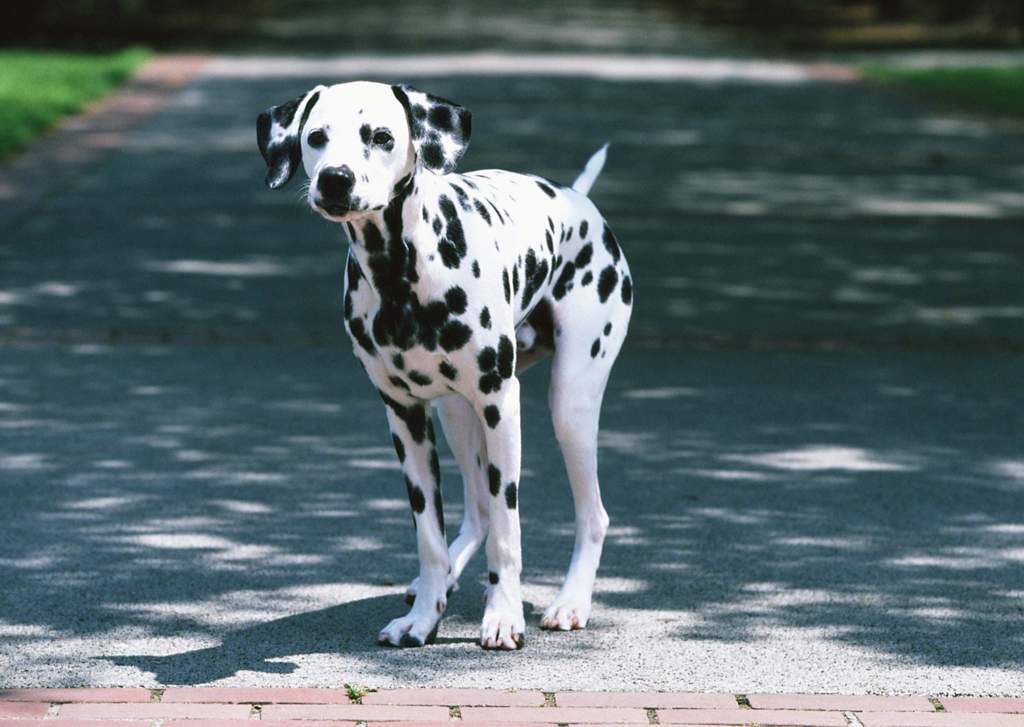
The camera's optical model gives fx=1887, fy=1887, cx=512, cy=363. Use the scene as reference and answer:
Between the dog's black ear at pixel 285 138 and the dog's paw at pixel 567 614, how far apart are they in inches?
62.0

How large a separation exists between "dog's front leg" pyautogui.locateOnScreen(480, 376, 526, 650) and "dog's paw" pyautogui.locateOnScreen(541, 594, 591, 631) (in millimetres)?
137

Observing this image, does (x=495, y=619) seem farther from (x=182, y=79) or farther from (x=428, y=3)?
(x=428, y=3)

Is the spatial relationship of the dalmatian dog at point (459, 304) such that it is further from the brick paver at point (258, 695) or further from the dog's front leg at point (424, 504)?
→ the brick paver at point (258, 695)

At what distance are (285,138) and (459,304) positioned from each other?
67 centimetres

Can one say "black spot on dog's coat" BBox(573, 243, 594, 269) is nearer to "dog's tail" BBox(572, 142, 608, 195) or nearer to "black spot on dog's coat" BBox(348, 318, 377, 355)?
"dog's tail" BBox(572, 142, 608, 195)

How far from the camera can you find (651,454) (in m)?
8.17

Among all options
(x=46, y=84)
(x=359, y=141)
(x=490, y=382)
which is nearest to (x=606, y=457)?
(x=490, y=382)

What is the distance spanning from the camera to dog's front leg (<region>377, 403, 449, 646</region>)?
220 inches

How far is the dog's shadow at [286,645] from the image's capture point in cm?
530

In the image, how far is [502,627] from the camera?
18.1 ft

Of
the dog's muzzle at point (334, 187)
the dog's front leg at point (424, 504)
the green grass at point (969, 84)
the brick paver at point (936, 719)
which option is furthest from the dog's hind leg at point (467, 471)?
the green grass at point (969, 84)

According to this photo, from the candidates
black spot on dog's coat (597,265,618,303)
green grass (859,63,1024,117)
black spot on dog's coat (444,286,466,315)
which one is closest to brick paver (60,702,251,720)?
black spot on dog's coat (444,286,466,315)

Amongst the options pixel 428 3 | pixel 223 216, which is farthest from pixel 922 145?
pixel 428 3

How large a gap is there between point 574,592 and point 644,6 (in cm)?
4986
